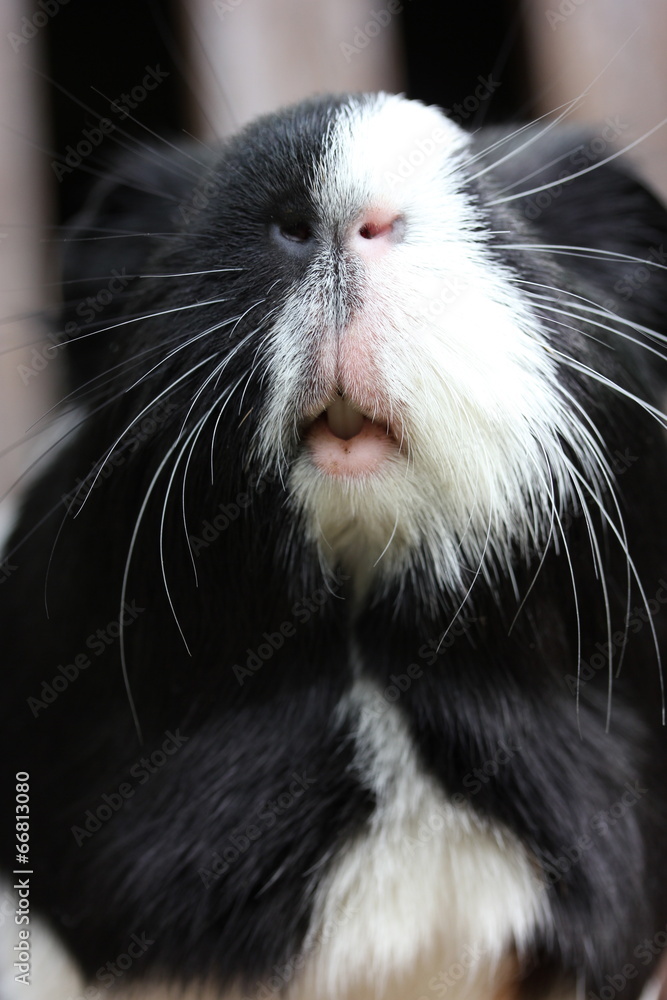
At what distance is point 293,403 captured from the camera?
0.61 meters

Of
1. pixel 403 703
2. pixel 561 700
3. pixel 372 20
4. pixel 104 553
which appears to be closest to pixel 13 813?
pixel 104 553

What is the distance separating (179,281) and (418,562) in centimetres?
26

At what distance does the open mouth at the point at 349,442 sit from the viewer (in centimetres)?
62

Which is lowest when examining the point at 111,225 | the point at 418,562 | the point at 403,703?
the point at 403,703

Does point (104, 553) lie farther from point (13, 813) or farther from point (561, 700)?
point (561, 700)

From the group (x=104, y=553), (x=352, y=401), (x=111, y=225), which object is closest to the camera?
(x=352, y=401)

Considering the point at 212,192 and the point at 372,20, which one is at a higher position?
the point at 372,20
